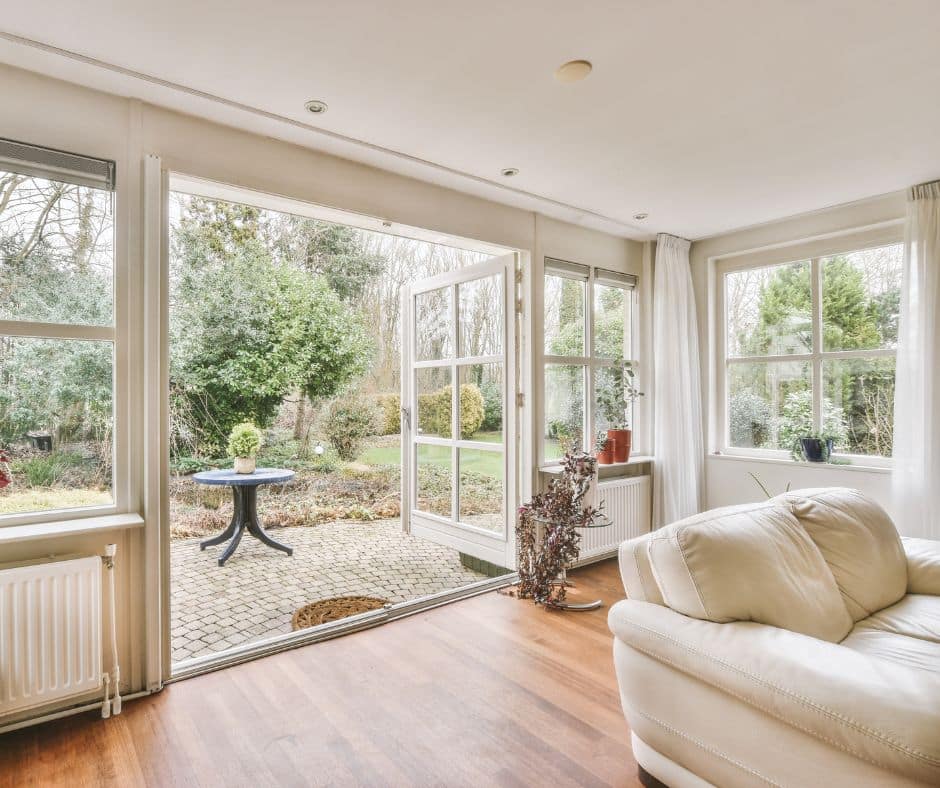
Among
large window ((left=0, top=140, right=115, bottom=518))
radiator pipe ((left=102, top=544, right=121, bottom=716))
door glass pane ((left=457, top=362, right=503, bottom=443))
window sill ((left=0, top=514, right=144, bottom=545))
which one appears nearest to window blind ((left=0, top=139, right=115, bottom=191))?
large window ((left=0, top=140, right=115, bottom=518))

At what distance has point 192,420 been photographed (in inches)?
225

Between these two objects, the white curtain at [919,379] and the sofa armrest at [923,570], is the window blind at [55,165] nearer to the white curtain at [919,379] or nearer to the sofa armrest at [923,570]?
the sofa armrest at [923,570]

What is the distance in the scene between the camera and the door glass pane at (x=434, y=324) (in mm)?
4371

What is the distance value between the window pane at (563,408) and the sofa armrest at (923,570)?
199 centimetres

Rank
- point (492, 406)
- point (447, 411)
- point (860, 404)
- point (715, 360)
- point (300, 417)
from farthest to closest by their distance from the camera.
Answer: point (300, 417) < point (715, 360) < point (447, 411) < point (492, 406) < point (860, 404)

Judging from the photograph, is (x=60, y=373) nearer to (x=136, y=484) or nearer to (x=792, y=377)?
(x=136, y=484)

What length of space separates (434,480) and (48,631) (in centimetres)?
278

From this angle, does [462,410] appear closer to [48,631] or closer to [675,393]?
[675,393]

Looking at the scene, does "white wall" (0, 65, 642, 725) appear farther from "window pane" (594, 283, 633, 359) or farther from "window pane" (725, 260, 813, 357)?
"window pane" (725, 260, 813, 357)

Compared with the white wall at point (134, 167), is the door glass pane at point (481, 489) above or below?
below

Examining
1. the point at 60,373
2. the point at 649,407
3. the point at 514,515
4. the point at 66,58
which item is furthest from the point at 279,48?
the point at 649,407

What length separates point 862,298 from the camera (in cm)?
376

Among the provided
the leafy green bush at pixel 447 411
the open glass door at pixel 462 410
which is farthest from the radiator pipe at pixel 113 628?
the leafy green bush at pixel 447 411

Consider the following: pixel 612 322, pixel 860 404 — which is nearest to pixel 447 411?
pixel 612 322
